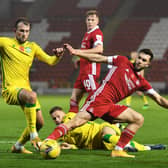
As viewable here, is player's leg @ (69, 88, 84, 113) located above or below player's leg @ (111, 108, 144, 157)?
above

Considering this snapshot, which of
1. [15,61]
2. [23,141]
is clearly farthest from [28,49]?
[23,141]

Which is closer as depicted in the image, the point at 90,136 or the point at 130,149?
the point at 130,149

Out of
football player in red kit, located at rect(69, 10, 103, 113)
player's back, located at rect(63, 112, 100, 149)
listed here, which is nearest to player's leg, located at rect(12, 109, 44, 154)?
player's back, located at rect(63, 112, 100, 149)

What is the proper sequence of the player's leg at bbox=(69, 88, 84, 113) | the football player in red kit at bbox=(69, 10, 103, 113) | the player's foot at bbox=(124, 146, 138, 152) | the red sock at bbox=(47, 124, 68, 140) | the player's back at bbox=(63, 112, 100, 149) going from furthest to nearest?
1. the player's leg at bbox=(69, 88, 84, 113)
2. the football player in red kit at bbox=(69, 10, 103, 113)
3. the player's back at bbox=(63, 112, 100, 149)
4. the player's foot at bbox=(124, 146, 138, 152)
5. the red sock at bbox=(47, 124, 68, 140)

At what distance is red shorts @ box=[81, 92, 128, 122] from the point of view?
23.4 feet

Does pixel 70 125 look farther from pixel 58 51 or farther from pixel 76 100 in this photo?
pixel 76 100

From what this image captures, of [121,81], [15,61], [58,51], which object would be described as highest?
[58,51]

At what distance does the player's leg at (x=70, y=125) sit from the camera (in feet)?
22.6

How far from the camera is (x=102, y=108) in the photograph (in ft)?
23.4

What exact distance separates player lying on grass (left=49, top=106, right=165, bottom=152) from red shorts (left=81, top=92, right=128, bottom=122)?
24.5 inches

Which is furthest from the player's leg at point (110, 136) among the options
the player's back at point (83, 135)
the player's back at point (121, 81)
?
the player's back at point (121, 81)

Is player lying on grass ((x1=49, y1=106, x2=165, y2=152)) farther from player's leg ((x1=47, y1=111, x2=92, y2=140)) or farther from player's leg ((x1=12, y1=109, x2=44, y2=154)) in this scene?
player's leg ((x1=47, y1=111, x2=92, y2=140))

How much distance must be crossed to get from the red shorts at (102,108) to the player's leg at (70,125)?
0.26 ft

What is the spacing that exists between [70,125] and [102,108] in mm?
459
